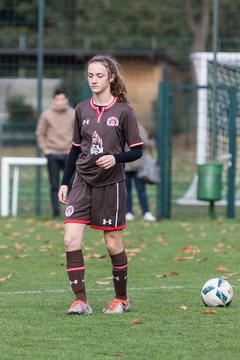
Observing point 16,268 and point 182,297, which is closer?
point 182,297

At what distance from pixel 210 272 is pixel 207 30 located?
2828cm

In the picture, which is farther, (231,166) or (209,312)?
(231,166)

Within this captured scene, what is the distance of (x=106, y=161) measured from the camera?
837 centimetres

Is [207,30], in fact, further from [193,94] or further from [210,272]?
[210,272]

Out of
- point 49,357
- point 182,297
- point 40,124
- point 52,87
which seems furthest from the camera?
point 52,87

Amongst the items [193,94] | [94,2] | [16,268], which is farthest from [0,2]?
[94,2]

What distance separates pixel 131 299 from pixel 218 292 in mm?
925

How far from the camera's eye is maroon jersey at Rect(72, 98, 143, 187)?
866 centimetres

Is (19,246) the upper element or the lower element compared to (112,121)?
lower

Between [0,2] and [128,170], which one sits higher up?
[0,2]

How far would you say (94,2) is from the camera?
44500 millimetres

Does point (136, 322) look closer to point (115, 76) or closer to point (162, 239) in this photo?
point (115, 76)

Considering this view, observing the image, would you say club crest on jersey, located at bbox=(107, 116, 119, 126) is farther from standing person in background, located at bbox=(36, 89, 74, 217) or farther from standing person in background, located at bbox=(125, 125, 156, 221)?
standing person in background, located at bbox=(125, 125, 156, 221)

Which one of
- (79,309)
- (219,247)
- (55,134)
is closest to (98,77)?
(79,309)
